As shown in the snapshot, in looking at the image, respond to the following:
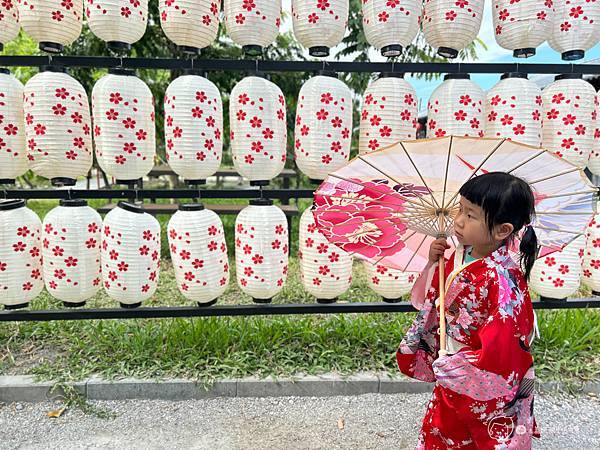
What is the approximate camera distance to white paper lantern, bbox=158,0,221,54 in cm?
234

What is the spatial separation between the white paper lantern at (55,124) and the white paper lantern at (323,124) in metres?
1.28

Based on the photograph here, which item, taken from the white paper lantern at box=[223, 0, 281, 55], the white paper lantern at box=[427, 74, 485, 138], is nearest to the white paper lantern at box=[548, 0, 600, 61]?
the white paper lantern at box=[427, 74, 485, 138]

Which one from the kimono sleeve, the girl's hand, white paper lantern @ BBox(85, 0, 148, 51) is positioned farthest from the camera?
white paper lantern @ BBox(85, 0, 148, 51)

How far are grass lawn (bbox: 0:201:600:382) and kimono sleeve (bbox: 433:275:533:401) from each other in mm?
1688

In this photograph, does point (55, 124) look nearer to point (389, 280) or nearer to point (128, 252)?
point (128, 252)

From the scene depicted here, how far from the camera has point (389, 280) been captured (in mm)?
2709

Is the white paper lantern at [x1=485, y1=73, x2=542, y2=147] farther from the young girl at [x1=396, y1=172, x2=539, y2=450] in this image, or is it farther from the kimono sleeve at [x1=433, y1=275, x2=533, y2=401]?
the kimono sleeve at [x1=433, y1=275, x2=533, y2=401]

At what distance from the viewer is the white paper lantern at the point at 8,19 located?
2.41 metres

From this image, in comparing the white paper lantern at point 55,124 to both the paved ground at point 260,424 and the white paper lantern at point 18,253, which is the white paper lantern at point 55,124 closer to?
the white paper lantern at point 18,253

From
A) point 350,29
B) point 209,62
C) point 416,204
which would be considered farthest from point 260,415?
point 350,29

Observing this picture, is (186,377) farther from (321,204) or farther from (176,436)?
(321,204)

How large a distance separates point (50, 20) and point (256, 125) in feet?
4.13

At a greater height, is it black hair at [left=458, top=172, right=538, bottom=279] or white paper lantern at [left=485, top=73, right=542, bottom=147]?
white paper lantern at [left=485, top=73, right=542, bottom=147]

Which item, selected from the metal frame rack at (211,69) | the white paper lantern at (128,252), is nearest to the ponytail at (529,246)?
the metal frame rack at (211,69)
